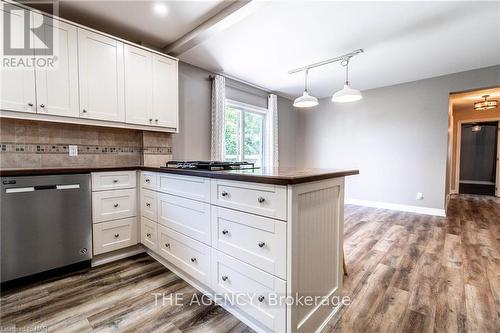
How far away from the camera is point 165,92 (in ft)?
9.01

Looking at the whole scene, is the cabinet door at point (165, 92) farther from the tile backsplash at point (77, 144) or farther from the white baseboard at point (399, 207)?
the white baseboard at point (399, 207)

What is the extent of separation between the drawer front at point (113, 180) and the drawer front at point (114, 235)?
0.36 metres

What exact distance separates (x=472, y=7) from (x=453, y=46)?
906 millimetres

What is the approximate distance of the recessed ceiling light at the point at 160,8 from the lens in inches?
83.1

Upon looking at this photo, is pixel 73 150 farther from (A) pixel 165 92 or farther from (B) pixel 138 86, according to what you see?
(A) pixel 165 92

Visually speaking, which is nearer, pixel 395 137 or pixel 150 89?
pixel 150 89

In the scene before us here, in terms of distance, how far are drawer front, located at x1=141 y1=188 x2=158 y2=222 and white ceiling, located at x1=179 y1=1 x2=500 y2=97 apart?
1.91 metres

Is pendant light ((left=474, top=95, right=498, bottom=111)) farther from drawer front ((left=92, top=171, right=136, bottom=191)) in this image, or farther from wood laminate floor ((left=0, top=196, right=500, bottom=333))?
drawer front ((left=92, top=171, right=136, bottom=191))

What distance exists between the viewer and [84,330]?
138 centimetres

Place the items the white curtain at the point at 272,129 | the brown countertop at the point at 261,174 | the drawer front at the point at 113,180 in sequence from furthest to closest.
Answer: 1. the white curtain at the point at 272,129
2. the drawer front at the point at 113,180
3. the brown countertop at the point at 261,174

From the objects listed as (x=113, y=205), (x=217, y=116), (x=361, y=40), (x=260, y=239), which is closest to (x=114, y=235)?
(x=113, y=205)

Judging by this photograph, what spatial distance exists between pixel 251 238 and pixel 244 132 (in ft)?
11.1

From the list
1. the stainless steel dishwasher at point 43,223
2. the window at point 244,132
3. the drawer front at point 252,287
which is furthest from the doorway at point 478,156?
the stainless steel dishwasher at point 43,223

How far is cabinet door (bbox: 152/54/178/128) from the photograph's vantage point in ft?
8.73
